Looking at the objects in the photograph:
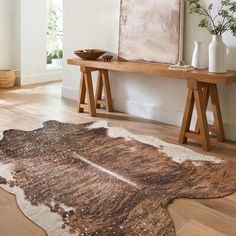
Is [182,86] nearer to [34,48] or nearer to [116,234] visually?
[116,234]

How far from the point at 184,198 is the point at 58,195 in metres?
0.74

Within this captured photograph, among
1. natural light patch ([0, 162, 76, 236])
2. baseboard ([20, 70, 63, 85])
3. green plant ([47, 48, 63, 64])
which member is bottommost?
natural light patch ([0, 162, 76, 236])

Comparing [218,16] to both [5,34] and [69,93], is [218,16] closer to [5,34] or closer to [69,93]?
[69,93]

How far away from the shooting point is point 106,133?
3.10m

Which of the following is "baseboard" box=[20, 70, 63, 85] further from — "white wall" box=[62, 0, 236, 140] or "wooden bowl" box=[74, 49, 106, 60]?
"wooden bowl" box=[74, 49, 106, 60]

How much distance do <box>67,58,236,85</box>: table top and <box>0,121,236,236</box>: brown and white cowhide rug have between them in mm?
582

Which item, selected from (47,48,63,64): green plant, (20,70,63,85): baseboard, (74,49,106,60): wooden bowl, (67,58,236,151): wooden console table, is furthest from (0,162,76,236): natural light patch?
(47,48,63,64): green plant

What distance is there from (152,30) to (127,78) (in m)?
0.63

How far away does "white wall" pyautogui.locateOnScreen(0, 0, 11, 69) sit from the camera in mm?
5125

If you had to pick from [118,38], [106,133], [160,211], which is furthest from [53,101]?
[160,211]

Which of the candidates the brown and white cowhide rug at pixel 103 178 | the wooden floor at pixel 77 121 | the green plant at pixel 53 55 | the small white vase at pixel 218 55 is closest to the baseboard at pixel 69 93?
the wooden floor at pixel 77 121

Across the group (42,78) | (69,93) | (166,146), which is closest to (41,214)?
(166,146)

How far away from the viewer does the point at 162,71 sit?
2982 millimetres

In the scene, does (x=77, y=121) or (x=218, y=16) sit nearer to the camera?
(x=218, y=16)
